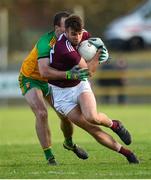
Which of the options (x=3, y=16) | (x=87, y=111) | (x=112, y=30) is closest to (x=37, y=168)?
(x=87, y=111)

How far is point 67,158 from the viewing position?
1280 centimetres

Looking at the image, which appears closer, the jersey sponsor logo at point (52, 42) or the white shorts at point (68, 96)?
the white shorts at point (68, 96)

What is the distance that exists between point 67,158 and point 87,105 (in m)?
1.67

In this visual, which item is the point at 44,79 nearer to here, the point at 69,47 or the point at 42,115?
the point at 42,115

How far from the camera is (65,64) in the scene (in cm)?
1162

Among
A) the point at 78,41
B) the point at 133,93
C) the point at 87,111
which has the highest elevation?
the point at 78,41

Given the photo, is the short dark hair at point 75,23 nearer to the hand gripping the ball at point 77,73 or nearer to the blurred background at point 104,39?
the hand gripping the ball at point 77,73

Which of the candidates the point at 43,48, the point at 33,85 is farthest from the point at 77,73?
the point at 33,85

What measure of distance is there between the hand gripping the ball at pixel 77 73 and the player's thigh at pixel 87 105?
0.74ft

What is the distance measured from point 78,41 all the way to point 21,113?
51.6 ft

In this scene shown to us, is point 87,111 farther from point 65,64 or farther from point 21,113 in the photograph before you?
point 21,113

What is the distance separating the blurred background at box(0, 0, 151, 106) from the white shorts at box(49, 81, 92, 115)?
14326mm

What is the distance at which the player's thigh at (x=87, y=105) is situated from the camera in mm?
11281

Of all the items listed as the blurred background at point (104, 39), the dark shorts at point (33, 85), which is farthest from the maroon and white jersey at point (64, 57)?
the blurred background at point (104, 39)
